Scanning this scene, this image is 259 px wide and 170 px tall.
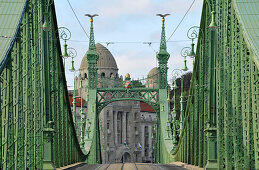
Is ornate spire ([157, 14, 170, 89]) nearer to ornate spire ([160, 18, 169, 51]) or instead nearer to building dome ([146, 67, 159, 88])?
ornate spire ([160, 18, 169, 51])

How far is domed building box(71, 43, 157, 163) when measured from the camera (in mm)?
144250

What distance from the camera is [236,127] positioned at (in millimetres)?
Answer: 22062

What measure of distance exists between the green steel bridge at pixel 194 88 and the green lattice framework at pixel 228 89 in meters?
0.03

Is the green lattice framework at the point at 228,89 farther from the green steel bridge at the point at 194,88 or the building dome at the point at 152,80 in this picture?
the building dome at the point at 152,80

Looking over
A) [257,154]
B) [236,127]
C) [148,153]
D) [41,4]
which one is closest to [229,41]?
[236,127]

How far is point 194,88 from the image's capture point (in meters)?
29.2

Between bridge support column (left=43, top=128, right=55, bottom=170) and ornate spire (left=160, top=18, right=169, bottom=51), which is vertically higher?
ornate spire (left=160, top=18, right=169, bottom=51)

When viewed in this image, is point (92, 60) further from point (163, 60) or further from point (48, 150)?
point (48, 150)

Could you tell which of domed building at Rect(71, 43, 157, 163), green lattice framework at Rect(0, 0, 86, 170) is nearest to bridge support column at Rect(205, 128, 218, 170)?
green lattice framework at Rect(0, 0, 86, 170)

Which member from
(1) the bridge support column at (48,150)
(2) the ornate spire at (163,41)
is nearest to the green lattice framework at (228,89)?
(1) the bridge support column at (48,150)

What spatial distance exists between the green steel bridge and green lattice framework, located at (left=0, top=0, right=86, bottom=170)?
27mm

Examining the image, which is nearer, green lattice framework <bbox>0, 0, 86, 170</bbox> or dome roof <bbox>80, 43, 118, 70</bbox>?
green lattice framework <bbox>0, 0, 86, 170</bbox>

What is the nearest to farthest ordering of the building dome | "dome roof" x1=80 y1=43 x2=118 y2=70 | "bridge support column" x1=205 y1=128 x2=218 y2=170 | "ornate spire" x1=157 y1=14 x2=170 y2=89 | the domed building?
1. "bridge support column" x1=205 y1=128 x2=218 y2=170
2. "ornate spire" x1=157 y1=14 x2=170 y2=89
3. the building dome
4. the domed building
5. "dome roof" x1=80 y1=43 x2=118 y2=70

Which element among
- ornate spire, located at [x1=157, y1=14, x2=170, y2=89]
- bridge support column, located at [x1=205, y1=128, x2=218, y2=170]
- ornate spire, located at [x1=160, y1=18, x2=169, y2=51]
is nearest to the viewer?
bridge support column, located at [x1=205, y1=128, x2=218, y2=170]
